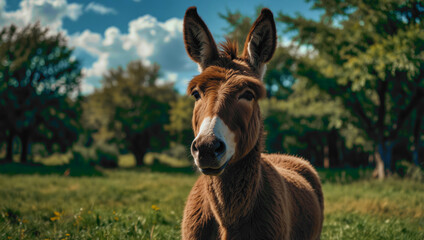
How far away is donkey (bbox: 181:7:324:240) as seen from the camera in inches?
84.7

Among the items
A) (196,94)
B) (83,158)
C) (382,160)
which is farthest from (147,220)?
(83,158)

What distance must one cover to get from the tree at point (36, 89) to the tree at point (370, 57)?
25037 mm

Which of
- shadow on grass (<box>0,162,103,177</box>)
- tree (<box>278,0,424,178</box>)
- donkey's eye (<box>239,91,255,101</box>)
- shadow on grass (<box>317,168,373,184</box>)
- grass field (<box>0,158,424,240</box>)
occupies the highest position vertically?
tree (<box>278,0,424,178</box>)

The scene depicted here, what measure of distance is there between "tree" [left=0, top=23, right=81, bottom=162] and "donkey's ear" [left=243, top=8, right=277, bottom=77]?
97.7 ft

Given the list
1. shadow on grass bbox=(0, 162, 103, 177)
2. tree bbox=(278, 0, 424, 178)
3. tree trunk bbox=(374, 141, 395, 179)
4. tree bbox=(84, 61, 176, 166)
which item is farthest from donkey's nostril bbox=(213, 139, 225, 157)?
tree bbox=(84, 61, 176, 166)

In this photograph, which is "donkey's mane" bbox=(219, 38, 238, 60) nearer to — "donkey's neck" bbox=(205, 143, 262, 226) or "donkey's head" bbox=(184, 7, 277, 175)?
"donkey's head" bbox=(184, 7, 277, 175)

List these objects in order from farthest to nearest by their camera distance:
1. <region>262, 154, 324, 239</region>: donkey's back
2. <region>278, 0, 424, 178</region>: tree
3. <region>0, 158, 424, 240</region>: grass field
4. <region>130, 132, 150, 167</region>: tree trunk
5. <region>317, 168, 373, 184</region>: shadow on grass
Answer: <region>130, 132, 150, 167</region>: tree trunk → <region>317, 168, 373, 184</region>: shadow on grass → <region>278, 0, 424, 178</region>: tree → <region>0, 158, 424, 240</region>: grass field → <region>262, 154, 324, 239</region>: donkey's back

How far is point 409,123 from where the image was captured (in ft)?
57.2

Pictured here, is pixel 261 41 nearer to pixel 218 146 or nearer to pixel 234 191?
pixel 218 146

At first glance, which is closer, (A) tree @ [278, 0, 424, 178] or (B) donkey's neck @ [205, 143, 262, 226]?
(B) donkey's neck @ [205, 143, 262, 226]

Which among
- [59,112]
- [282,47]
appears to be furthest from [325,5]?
[59,112]

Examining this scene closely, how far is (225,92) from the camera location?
237cm

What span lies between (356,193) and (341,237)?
19.7 feet

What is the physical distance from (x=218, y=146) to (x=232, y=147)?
28 centimetres
